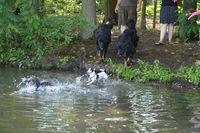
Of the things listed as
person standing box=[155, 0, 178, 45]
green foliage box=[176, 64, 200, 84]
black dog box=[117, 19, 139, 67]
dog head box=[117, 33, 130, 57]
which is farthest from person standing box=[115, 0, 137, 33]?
green foliage box=[176, 64, 200, 84]

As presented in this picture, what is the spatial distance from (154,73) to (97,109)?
11.4 feet

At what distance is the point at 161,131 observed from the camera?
845 cm

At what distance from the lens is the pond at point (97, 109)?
28.4 feet

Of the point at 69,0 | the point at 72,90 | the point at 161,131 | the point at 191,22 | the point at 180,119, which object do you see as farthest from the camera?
the point at 69,0

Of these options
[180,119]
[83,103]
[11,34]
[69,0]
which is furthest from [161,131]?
[69,0]

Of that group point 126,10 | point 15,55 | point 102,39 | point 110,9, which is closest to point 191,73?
point 102,39

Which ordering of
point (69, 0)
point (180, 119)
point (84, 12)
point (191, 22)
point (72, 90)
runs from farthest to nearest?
point (69, 0), point (84, 12), point (191, 22), point (72, 90), point (180, 119)

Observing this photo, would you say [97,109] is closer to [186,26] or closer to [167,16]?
[167,16]

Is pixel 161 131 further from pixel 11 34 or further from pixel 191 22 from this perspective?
pixel 11 34

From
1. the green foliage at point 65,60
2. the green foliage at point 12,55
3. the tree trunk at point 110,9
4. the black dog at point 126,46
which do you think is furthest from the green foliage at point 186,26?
the tree trunk at point 110,9

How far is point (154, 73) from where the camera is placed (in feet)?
43.1

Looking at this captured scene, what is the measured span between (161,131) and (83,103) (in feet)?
8.60

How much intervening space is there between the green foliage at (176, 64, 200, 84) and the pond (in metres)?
0.65

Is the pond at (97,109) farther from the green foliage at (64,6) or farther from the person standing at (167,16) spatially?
the green foliage at (64,6)
